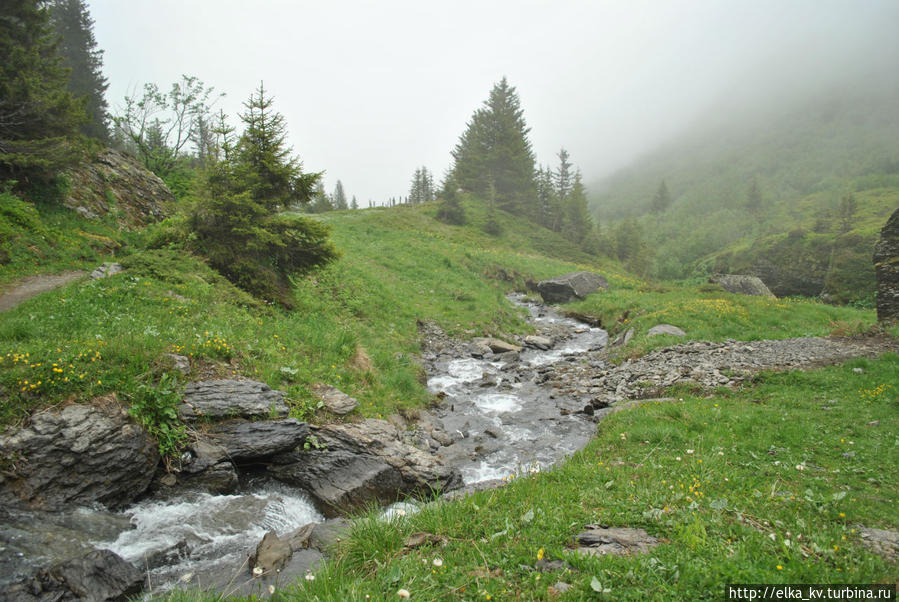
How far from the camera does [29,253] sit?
43.3ft

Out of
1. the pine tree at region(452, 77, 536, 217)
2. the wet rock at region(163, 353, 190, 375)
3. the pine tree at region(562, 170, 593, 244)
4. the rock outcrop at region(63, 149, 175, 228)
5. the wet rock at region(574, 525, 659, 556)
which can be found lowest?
the wet rock at region(574, 525, 659, 556)

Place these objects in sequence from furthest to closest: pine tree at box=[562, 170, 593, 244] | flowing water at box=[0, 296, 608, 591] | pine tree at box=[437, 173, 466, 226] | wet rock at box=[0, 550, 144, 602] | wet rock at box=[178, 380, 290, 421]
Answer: pine tree at box=[562, 170, 593, 244] < pine tree at box=[437, 173, 466, 226] < wet rock at box=[178, 380, 290, 421] < flowing water at box=[0, 296, 608, 591] < wet rock at box=[0, 550, 144, 602]

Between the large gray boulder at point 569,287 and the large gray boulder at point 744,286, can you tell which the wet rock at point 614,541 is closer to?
the large gray boulder at point 569,287

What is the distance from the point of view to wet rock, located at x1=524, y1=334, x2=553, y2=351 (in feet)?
65.1

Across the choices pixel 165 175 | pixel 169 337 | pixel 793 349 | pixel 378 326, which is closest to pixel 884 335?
pixel 793 349

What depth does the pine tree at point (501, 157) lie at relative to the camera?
2457 inches

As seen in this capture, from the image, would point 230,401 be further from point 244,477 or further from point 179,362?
point 244,477

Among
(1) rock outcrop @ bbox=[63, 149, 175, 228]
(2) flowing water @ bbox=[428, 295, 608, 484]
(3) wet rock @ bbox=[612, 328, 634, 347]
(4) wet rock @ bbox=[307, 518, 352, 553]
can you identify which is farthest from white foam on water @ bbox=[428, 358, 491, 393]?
(1) rock outcrop @ bbox=[63, 149, 175, 228]

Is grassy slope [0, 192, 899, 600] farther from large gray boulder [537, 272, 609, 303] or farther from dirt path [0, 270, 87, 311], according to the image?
large gray boulder [537, 272, 609, 303]

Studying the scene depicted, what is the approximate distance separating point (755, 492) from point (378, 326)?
535 inches

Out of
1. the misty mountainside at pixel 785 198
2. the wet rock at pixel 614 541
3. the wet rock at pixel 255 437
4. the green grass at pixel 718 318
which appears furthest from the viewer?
the misty mountainside at pixel 785 198

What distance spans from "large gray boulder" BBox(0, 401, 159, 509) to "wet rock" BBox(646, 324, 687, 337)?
18.3m

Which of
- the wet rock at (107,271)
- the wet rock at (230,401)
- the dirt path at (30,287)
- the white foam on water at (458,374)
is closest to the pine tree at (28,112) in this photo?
the dirt path at (30,287)

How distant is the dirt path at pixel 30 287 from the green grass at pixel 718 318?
2003 cm
